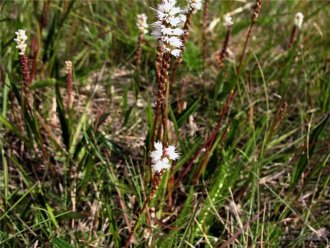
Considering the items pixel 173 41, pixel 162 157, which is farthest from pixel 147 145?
pixel 173 41

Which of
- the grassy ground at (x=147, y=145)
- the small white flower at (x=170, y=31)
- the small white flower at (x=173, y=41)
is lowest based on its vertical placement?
the grassy ground at (x=147, y=145)

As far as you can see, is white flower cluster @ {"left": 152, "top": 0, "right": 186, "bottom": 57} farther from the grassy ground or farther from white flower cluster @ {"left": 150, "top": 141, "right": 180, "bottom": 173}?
white flower cluster @ {"left": 150, "top": 141, "right": 180, "bottom": 173}

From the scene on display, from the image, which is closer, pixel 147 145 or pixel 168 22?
pixel 168 22

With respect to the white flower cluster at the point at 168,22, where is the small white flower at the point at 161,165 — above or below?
below

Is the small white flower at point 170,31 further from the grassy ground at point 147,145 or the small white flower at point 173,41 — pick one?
the grassy ground at point 147,145

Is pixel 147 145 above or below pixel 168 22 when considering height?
below

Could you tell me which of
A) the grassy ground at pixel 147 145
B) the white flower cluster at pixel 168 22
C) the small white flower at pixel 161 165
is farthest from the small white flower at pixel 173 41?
the small white flower at pixel 161 165

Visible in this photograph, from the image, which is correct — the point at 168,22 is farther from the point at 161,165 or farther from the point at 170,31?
the point at 161,165

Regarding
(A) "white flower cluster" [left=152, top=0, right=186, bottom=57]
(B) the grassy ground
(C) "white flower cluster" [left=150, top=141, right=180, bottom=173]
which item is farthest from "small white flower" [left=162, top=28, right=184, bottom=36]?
(C) "white flower cluster" [left=150, top=141, right=180, bottom=173]

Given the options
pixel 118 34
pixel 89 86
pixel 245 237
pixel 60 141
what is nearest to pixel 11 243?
pixel 60 141
